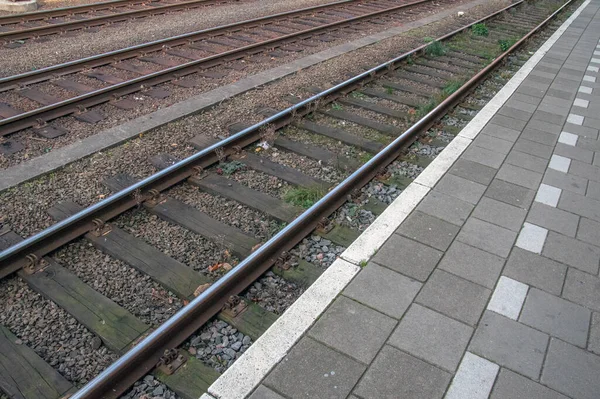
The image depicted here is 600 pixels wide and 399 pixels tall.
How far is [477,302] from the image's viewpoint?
A: 13.0 ft

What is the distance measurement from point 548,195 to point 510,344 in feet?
8.60

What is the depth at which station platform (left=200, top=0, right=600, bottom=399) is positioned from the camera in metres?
3.26

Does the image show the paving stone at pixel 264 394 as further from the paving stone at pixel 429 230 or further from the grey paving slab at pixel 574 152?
the grey paving slab at pixel 574 152

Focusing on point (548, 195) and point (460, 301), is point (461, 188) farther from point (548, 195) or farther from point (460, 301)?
point (460, 301)

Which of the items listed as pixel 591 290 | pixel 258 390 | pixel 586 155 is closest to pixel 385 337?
pixel 258 390

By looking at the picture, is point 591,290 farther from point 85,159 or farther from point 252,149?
point 85,159

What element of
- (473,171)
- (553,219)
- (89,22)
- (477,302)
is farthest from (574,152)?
(89,22)

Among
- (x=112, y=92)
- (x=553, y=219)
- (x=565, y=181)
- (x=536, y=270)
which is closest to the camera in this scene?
(x=536, y=270)

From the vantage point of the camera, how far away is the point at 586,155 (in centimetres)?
679

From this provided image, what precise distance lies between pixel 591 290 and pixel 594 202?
178 cm

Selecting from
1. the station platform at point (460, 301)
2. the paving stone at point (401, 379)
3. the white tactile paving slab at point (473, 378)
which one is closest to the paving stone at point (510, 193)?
the station platform at point (460, 301)

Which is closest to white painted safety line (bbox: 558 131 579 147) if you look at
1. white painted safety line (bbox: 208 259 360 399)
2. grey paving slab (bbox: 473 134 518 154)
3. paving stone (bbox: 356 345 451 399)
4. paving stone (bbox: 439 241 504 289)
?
grey paving slab (bbox: 473 134 518 154)

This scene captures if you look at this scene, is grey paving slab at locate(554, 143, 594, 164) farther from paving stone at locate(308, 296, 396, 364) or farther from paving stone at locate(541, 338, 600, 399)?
paving stone at locate(308, 296, 396, 364)

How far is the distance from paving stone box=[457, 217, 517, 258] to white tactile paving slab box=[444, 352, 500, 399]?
138 centimetres
